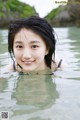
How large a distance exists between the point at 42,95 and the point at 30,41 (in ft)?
2.37

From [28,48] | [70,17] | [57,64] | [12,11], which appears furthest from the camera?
[12,11]

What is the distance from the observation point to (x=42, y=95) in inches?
116

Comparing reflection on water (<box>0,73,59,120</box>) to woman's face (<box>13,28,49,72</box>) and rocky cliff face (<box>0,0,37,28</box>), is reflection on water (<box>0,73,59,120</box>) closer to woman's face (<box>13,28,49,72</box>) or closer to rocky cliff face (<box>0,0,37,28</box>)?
woman's face (<box>13,28,49,72</box>)

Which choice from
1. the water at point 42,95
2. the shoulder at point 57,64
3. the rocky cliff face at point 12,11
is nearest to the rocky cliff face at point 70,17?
the rocky cliff face at point 12,11

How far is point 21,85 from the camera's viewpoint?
3.45 meters

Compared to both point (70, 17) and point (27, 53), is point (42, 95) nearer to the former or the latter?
point (27, 53)

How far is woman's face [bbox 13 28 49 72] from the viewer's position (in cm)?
345

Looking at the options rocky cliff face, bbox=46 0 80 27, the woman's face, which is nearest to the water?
the woman's face

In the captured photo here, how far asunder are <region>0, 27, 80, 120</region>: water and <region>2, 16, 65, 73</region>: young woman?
0.72 ft

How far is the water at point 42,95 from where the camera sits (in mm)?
2359

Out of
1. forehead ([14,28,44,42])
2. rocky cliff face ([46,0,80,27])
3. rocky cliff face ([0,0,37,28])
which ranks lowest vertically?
rocky cliff face ([0,0,37,28])

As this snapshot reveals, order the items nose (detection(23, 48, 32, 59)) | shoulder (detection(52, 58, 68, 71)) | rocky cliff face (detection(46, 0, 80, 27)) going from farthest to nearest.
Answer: rocky cliff face (detection(46, 0, 80, 27)) < shoulder (detection(52, 58, 68, 71)) < nose (detection(23, 48, 32, 59))

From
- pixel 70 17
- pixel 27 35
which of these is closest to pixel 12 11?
pixel 70 17

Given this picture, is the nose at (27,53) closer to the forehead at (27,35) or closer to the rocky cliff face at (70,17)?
the forehead at (27,35)
